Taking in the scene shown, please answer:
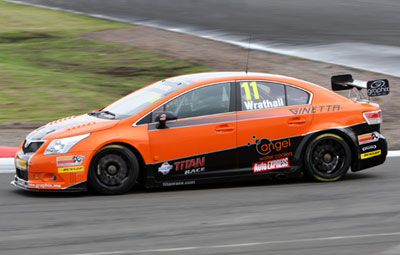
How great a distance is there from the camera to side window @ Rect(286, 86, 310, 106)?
28.9ft

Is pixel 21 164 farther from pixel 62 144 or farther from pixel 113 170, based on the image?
pixel 113 170

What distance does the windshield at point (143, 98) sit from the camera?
8469mm

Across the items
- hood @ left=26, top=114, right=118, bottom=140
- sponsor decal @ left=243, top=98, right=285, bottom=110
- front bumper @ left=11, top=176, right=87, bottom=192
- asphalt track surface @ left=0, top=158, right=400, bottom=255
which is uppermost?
sponsor decal @ left=243, top=98, right=285, bottom=110

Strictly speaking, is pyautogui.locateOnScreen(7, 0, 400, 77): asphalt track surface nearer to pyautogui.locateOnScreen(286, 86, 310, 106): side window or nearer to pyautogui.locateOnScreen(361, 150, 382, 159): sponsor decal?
pyautogui.locateOnScreen(361, 150, 382, 159): sponsor decal

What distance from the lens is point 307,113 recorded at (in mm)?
8797

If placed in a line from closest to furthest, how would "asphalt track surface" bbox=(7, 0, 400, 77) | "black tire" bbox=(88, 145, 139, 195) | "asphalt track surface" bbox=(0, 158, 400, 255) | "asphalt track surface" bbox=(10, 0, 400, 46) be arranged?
"asphalt track surface" bbox=(0, 158, 400, 255) < "black tire" bbox=(88, 145, 139, 195) < "asphalt track surface" bbox=(7, 0, 400, 77) < "asphalt track surface" bbox=(10, 0, 400, 46)

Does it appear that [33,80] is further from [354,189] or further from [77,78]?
[354,189]

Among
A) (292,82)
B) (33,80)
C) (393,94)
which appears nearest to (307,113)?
(292,82)

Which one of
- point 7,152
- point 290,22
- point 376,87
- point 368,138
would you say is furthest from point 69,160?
point 290,22

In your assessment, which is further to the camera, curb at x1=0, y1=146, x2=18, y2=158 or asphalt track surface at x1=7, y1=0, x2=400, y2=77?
asphalt track surface at x1=7, y1=0, x2=400, y2=77

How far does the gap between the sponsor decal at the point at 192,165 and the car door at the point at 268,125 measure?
18.7 inches

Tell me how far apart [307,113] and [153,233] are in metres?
3.11

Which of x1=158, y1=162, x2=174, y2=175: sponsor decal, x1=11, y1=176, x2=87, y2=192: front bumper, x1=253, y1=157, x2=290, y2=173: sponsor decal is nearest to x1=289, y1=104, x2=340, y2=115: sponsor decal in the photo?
x1=253, y1=157, x2=290, y2=173: sponsor decal

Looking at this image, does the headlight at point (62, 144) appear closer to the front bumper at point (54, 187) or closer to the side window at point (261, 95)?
A: the front bumper at point (54, 187)
